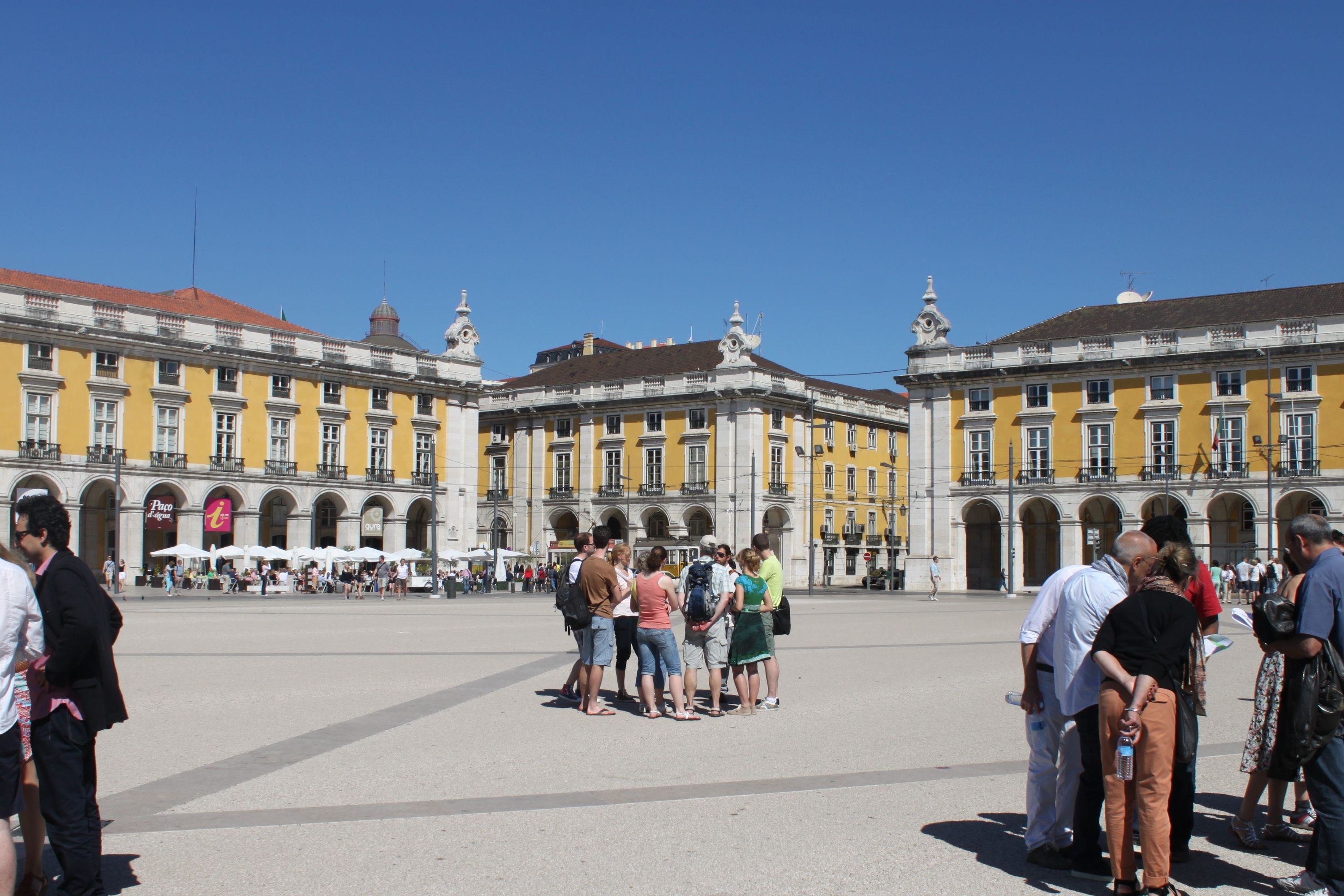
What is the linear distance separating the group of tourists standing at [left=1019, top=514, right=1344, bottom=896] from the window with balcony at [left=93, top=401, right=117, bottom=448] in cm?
5423

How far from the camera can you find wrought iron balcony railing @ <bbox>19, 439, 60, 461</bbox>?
52156 millimetres

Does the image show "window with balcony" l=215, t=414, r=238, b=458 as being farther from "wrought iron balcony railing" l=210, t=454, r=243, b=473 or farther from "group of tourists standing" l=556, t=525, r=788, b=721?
"group of tourists standing" l=556, t=525, r=788, b=721

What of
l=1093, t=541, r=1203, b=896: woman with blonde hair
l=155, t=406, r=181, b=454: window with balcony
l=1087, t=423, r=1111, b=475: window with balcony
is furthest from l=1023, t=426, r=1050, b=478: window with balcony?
l=1093, t=541, r=1203, b=896: woman with blonde hair

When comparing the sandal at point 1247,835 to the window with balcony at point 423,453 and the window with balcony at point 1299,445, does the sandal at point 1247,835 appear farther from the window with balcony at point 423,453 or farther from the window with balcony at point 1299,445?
the window with balcony at point 423,453

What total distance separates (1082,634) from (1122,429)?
2157 inches

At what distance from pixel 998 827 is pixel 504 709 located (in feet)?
20.8

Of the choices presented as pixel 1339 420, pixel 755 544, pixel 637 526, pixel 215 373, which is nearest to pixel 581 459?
pixel 637 526

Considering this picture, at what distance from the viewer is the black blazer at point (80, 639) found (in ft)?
19.6

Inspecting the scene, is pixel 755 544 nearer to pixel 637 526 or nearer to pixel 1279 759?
pixel 1279 759

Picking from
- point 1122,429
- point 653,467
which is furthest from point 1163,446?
point 653,467

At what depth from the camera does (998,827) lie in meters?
7.75

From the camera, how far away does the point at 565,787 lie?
886 cm

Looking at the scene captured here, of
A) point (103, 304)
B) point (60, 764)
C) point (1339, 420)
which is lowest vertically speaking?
point (60, 764)

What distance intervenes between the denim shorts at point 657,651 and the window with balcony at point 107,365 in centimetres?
4869
